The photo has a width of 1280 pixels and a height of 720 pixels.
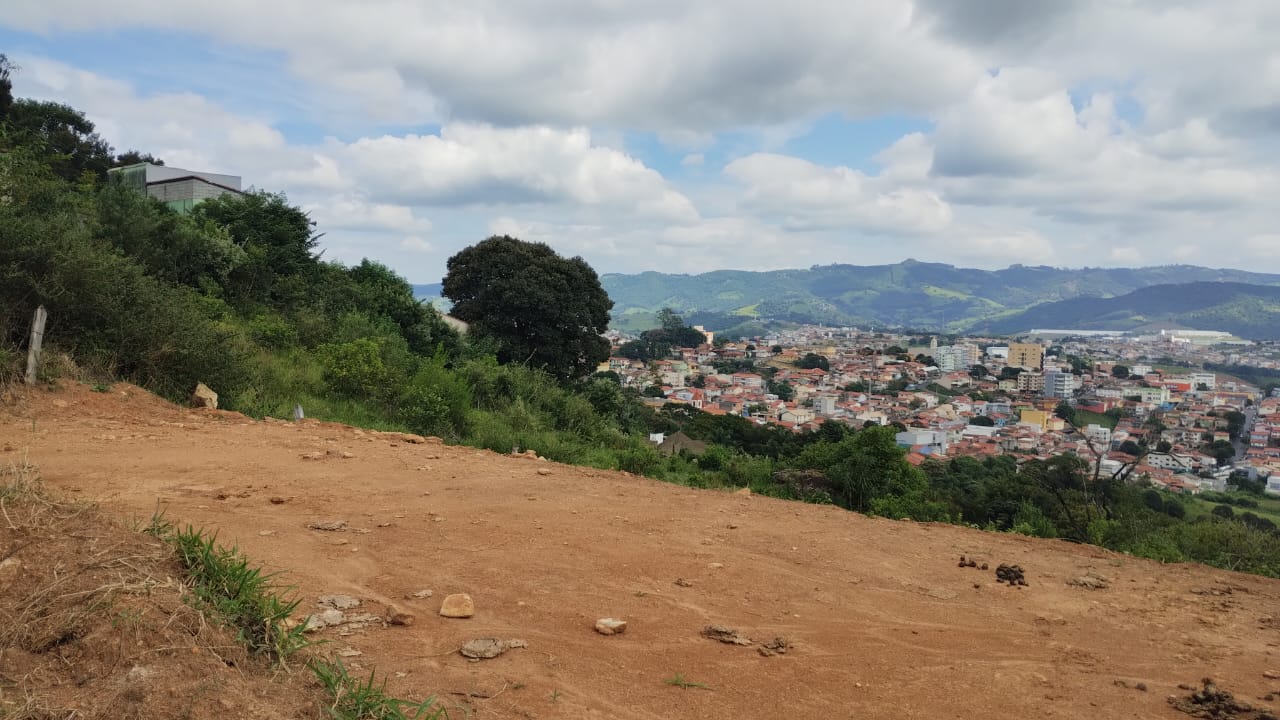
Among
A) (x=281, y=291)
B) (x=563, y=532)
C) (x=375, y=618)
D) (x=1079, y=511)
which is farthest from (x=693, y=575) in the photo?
(x=281, y=291)

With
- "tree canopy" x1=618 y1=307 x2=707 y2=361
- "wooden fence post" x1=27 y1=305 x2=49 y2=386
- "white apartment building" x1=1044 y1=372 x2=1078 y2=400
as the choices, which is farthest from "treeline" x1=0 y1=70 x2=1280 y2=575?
"tree canopy" x1=618 y1=307 x2=707 y2=361

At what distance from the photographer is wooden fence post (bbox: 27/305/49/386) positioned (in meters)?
8.86

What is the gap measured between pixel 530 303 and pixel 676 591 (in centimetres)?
1865

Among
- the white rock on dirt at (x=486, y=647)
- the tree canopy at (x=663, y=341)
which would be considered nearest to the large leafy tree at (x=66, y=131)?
the white rock on dirt at (x=486, y=647)

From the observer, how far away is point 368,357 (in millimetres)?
13422

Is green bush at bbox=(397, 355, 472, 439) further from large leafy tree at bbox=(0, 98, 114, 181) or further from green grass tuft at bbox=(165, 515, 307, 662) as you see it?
large leafy tree at bbox=(0, 98, 114, 181)

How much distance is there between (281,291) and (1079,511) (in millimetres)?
17689

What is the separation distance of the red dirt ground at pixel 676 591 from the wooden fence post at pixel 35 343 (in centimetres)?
103

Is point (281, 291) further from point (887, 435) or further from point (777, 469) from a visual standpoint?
point (887, 435)

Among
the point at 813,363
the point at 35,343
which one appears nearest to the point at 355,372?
the point at 35,343

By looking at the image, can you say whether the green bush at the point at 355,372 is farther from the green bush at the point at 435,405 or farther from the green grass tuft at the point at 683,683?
the green grass tuft at the point at 683,683

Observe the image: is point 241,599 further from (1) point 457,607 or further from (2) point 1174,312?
(2) point 1174,312

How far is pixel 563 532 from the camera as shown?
5730 millimetres

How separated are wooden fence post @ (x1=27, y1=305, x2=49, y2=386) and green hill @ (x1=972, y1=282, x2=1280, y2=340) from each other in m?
122
